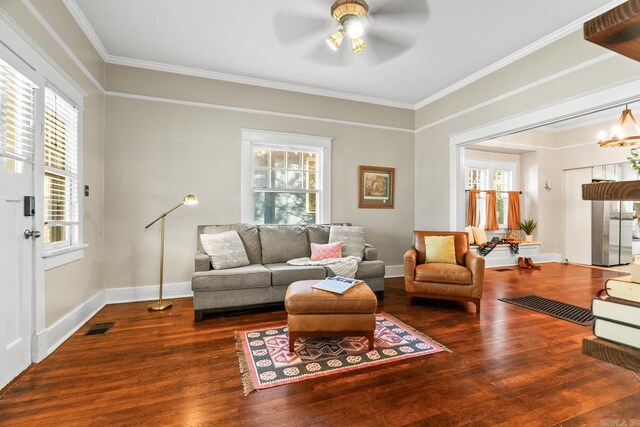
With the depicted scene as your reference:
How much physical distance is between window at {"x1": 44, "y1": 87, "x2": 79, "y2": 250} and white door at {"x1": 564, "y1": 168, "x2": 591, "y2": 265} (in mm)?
8394

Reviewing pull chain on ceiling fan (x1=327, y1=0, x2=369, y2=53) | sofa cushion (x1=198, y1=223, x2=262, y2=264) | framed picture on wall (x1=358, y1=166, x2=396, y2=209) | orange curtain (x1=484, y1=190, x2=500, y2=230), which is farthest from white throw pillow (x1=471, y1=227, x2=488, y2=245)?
pull chain on ceiling fan (x1=327, y1=0, x2=369, y2=53)

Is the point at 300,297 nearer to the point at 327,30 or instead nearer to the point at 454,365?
the point at 454,365

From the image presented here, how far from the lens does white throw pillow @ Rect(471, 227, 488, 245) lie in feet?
19.9

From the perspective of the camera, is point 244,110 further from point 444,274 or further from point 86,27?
point 444,274

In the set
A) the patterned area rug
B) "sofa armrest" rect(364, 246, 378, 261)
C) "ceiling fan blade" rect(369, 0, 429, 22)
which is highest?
"ceiling fan blade" rect(369, 0, 429, 22)

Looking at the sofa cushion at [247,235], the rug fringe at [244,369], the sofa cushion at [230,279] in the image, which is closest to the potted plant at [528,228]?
the sofa cushion at [247,235]

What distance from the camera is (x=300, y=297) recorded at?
2.35 meters

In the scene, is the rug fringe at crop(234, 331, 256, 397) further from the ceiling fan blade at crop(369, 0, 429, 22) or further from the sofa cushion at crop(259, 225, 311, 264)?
the ceiling fan blade at crop(369, 0, 429, 22)

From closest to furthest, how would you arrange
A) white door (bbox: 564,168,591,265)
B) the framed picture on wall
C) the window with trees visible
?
the window with trees visible, the framed picture on wall, white door (bbox: 564,168,591,265)

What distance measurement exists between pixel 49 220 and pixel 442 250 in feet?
13.2

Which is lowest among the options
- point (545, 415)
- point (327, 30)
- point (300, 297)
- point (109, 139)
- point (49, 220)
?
point (545, 415)

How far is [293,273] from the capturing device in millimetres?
3352

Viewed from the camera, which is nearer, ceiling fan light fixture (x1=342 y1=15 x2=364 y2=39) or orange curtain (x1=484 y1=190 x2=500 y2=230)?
ceiling fan light fixture (x1=342 y1=15 x2=364 y2=39)

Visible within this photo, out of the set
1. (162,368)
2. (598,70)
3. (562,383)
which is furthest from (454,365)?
(598,70)
